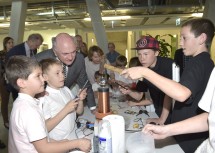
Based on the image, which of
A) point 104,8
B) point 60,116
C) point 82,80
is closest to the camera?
point 60,116

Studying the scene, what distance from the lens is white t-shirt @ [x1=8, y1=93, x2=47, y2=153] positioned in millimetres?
1177

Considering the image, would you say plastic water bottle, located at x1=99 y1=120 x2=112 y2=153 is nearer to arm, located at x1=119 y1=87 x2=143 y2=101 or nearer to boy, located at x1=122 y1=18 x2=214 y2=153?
boy, located at x1=122 y1=18 x2=214 y2=153

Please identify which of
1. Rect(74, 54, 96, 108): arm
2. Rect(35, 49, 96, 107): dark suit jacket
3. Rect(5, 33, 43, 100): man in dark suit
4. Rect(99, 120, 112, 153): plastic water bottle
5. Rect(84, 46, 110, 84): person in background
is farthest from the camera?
Rect(5, 33, 43, 100): man in dark suit

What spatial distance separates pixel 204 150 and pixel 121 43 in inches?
464

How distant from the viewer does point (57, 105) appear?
5.35ft

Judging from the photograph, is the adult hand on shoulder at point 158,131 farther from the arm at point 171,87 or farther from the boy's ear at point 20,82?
the boy's ear at point 20,82

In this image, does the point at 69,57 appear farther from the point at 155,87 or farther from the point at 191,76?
the point at 191,76

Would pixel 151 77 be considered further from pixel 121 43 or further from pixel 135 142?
pixel 121 43

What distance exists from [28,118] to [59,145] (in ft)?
0.79

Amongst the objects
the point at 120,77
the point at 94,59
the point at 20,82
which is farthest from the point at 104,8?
the point at 20,82

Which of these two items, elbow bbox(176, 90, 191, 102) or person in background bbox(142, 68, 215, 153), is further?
elbow bbox(176, 90, 191, 102)

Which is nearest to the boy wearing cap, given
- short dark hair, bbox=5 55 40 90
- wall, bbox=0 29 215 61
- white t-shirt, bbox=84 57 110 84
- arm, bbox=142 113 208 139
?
arm, bbox=142 113 208 139

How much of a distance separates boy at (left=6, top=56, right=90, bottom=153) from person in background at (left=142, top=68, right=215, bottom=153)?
1.44ft

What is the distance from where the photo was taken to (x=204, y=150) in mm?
965
